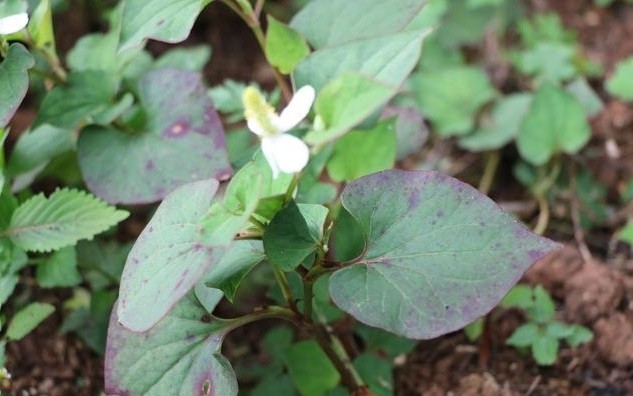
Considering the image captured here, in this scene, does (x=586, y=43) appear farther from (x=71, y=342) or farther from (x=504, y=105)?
(x=71, y=342)

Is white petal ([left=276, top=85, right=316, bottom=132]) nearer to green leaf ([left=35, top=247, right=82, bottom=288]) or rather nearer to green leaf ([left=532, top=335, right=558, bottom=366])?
green leaf ([left=35, top=247, right=82, bottom=288])

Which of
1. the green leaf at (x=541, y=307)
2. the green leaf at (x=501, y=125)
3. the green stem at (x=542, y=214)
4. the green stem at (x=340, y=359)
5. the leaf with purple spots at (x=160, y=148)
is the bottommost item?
the green stem at (x=542, y=214)

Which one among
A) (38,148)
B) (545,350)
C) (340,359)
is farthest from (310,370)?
(38,148)

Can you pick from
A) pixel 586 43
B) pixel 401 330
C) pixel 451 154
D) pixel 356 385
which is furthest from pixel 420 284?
pixel 586 43

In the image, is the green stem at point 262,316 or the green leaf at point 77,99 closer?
the green stem at point 262,316

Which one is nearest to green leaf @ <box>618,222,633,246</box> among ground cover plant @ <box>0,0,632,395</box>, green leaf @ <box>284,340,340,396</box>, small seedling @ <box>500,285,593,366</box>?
ground cover plant @ <box>0,0,632,395</box>

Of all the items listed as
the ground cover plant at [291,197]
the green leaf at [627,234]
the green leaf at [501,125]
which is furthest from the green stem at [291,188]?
the green leaf at [501,125]

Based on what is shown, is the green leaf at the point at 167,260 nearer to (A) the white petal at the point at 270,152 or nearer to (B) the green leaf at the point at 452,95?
(A) the white petal at the point at 270,152
